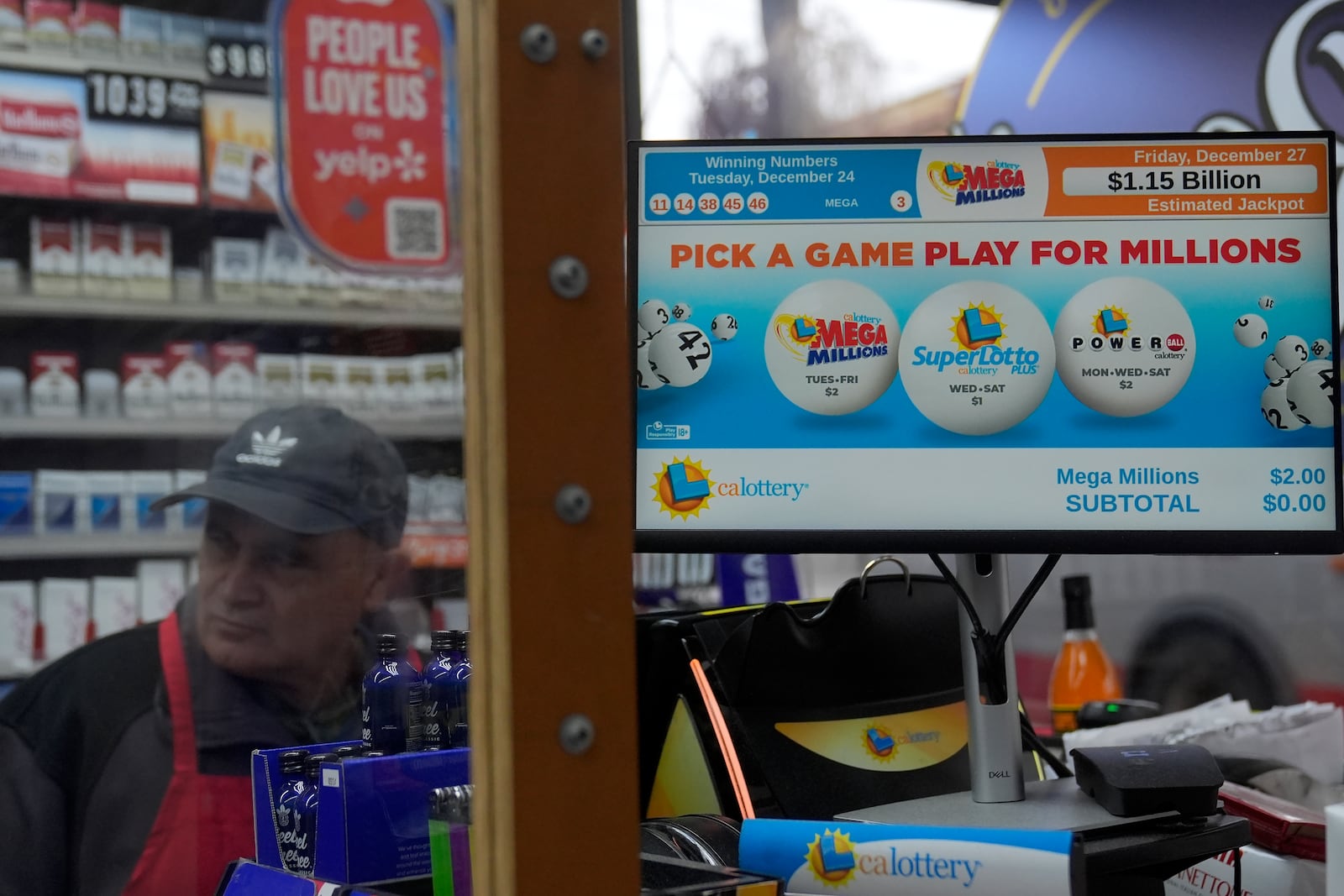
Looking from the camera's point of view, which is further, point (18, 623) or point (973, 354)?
point (18, 623)

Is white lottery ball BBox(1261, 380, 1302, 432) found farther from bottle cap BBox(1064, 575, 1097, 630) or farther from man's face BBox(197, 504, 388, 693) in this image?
man's face BBox(197, 504, 388, 693)

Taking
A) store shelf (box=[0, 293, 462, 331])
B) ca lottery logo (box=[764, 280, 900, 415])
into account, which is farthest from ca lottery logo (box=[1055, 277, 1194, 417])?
store shelf (box=[0, 293, 462, 331])

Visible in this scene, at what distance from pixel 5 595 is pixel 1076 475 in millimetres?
2284

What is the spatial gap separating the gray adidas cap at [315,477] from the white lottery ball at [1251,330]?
3.36ft

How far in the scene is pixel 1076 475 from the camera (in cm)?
82

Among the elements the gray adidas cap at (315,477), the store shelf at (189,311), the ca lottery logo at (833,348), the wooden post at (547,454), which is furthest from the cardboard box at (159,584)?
the wooden post at (547,454)

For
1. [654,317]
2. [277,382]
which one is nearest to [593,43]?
[654,317]

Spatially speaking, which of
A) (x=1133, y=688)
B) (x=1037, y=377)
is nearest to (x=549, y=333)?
(x=1037, y=377)

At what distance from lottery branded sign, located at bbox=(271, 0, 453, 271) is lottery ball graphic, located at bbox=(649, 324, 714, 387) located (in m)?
1.30

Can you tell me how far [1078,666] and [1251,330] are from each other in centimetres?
73

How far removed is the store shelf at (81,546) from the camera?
2453mm

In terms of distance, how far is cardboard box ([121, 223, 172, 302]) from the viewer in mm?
2451

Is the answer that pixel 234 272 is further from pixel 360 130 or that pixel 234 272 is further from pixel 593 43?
pixel 593 43

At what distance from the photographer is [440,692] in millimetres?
732
